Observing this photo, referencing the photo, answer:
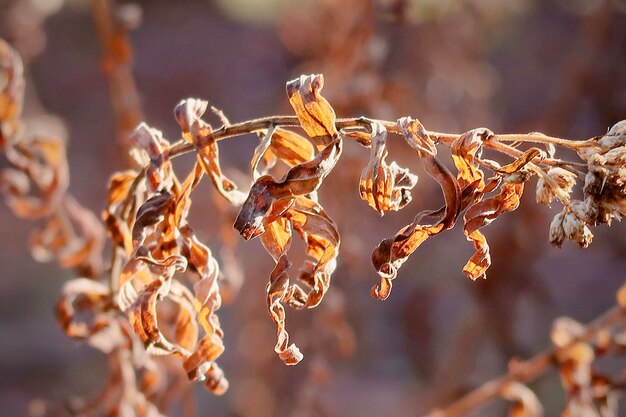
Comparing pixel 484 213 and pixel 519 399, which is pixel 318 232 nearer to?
pixel 484 213

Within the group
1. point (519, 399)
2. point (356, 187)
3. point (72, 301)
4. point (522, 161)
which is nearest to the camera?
point (522, 161)

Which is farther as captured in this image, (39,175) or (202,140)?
(39,175)

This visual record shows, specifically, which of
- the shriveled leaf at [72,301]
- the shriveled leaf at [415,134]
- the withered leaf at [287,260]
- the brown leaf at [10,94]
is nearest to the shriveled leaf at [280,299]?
the withered leaf at [287,260]

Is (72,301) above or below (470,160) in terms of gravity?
below

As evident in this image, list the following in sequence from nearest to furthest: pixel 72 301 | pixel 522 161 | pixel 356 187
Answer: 1. pixel 522 161
2. pixel 72 301
3. pixel 356 187

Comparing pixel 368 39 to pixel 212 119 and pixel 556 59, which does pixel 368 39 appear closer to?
pixel 212 119

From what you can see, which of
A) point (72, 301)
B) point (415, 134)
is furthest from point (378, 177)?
point (72, 301)

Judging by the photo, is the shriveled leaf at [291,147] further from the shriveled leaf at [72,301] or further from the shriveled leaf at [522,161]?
the shriveled leaf at [72,301]

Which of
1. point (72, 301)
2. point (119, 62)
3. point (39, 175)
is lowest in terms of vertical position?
point (72, 301)
